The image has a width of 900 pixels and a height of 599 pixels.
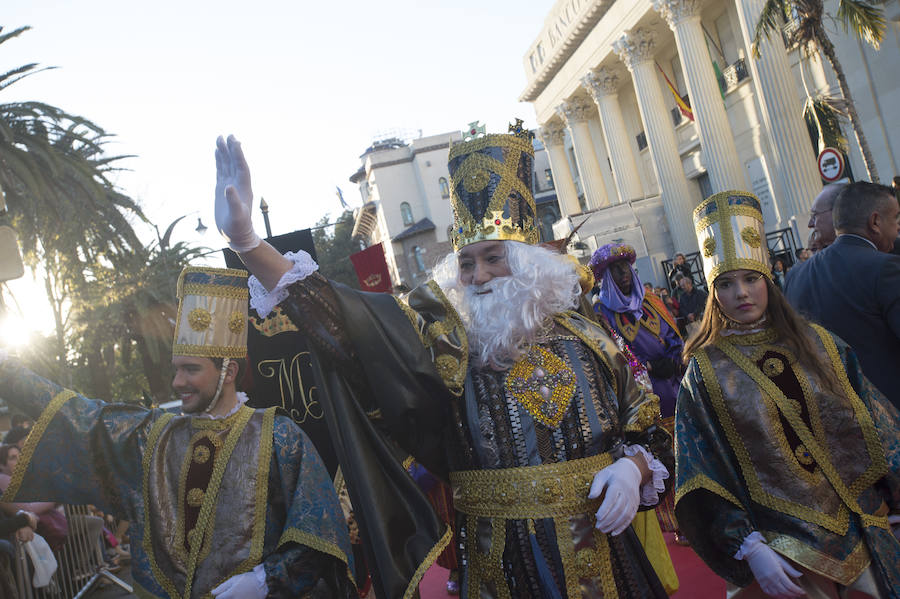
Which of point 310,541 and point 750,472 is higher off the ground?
point 310,541

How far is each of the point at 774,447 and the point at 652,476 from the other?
553 millimetres

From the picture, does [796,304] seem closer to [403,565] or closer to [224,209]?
[403,565]

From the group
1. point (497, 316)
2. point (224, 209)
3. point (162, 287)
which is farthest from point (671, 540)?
point (162, 287)

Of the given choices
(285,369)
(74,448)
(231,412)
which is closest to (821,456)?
(231,412)

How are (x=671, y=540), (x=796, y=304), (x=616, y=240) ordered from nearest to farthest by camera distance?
(x=796, y=304), (x=671, y=540), (x=616, y=240)

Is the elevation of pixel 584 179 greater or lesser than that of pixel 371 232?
lesser

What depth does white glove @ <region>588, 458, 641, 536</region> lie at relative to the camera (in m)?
2.61

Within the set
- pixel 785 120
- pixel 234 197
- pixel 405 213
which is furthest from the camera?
pixel 405 213

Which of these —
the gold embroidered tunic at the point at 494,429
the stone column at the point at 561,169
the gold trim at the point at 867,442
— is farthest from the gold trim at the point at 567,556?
the stone column at the point at 561,169

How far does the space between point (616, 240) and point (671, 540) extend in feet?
67.3

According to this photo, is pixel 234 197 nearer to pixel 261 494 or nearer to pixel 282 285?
pixel 282 285

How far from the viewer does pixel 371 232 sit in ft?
220

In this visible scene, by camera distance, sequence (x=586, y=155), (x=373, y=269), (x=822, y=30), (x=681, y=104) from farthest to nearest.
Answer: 1. (x=586, y=155)
2. (x=681, y=104)
3. (x=822, y=30)
4. (x=373, y=269)

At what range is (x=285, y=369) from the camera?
15.3ft
